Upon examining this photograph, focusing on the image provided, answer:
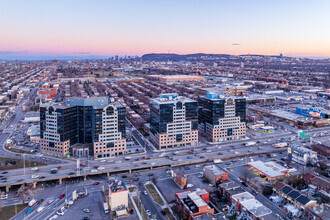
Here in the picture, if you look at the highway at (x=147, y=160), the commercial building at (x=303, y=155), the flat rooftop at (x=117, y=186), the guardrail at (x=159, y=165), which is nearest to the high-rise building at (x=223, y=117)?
the highway at (x=147, y=160)

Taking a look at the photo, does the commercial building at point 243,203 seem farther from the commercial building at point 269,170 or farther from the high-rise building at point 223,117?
the high-rise building at point 223,117

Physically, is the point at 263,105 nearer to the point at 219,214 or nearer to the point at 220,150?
the point at 220,150

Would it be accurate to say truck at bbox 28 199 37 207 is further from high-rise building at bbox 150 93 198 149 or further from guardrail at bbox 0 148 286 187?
high-rise building at bbox 150 93 198 149

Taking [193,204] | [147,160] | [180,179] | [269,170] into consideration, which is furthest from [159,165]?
[269,170]

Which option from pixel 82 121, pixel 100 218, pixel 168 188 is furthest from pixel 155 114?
pixel 100 218

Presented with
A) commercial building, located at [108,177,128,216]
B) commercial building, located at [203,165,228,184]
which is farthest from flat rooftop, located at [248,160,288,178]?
commercial building, located at [108,177,128,216]
